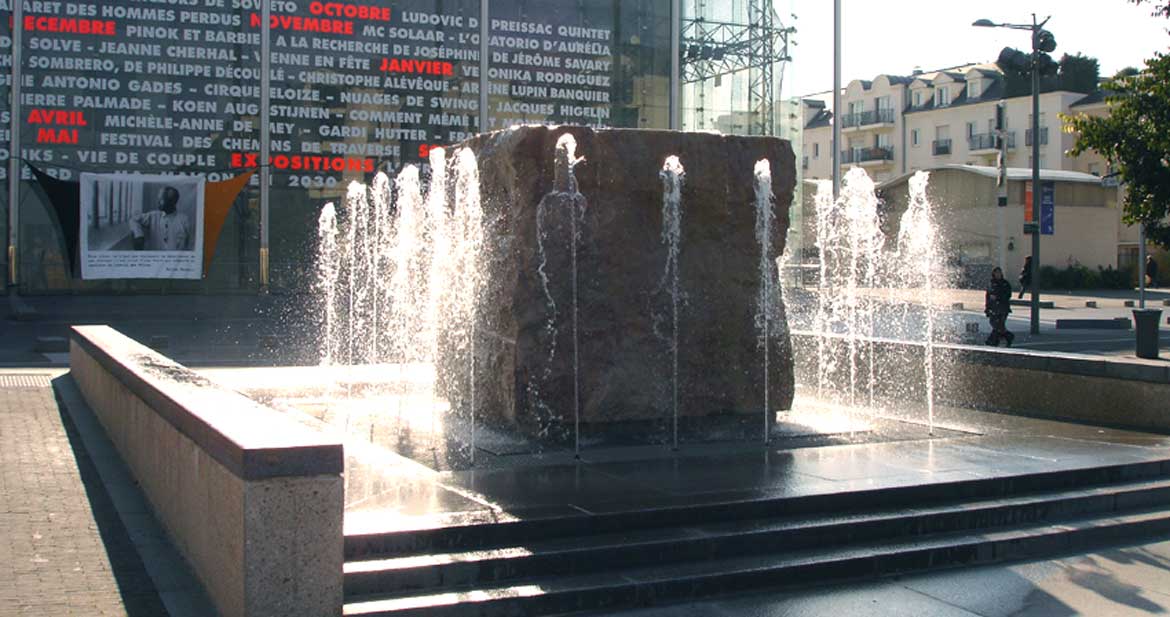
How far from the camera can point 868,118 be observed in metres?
72.1

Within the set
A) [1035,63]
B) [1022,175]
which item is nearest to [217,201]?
[1035,63]

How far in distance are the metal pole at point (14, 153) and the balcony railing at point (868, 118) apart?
55.6 metres

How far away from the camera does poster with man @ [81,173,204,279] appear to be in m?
24.7

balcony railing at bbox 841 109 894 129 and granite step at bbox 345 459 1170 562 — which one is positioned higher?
balcony railing at bbox 841 109 894 129

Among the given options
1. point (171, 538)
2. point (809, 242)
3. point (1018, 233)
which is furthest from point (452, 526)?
point (809, 242)

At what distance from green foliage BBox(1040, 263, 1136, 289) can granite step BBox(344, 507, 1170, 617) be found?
136 feet

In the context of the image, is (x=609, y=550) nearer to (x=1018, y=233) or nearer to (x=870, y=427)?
(x=870, y=427)

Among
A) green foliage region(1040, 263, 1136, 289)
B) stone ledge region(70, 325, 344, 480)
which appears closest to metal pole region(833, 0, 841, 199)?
green foliage region(1040, 263, 1136, 289)

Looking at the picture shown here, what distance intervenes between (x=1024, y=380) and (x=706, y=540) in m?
6.15

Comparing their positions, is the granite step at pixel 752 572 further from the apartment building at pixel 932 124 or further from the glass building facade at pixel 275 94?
the apartment building at pixel 932 124

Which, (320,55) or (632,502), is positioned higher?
(320,55)

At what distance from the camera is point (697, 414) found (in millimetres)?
9070

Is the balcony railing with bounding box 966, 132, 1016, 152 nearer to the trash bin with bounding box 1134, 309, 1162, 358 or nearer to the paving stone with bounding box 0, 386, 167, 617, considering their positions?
the trash bin with bounding box 1134, 309, 1162, 358

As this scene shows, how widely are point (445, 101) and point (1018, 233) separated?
93.3 feet
